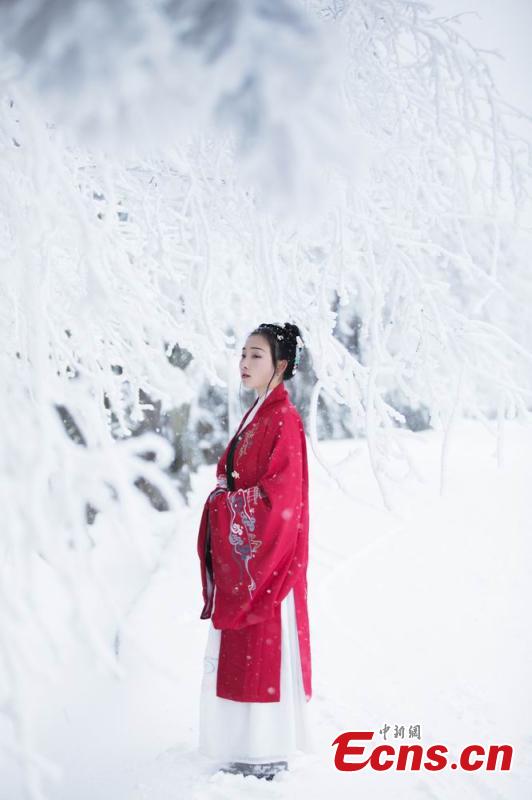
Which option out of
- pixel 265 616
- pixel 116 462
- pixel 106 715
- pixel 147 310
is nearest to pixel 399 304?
pixel 147 310

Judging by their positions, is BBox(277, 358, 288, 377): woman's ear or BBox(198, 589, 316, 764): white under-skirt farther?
BBox(277, 358, 288, 377): woman's ear

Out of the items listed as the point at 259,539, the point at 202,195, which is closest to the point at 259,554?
the point at 259,539

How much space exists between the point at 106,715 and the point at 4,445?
224 cm

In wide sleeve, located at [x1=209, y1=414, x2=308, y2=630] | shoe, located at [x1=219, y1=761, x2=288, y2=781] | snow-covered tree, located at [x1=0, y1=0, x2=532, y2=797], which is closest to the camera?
snow-covered tree, located at [x1=0, y1=0, x2=532, y2=797]

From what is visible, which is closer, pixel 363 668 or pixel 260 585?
pixel 260 585

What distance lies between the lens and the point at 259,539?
219 centimetres

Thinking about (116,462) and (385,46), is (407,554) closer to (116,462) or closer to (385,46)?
(385,46)

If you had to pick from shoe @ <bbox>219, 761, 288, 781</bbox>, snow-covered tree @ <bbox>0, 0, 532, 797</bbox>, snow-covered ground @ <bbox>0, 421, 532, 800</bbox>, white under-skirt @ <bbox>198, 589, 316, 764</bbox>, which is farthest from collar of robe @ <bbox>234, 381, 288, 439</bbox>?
shoe @ <bbox>219, 761, 288, 781</bbox>

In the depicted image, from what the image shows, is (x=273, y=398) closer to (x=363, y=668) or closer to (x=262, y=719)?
(x=262, y=719)

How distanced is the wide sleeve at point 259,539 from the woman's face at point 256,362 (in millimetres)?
203

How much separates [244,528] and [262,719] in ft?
2.36

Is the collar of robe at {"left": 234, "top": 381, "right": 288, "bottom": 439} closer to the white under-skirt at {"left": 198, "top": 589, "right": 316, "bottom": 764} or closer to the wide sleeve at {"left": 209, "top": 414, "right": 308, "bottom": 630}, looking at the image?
the wide sleeve at {"left": 209, "top": 414, "right": 308, "bottom": 630}

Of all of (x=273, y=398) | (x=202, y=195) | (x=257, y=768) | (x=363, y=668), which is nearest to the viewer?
(x=202, y=195)

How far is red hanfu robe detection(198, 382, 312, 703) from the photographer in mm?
2188
